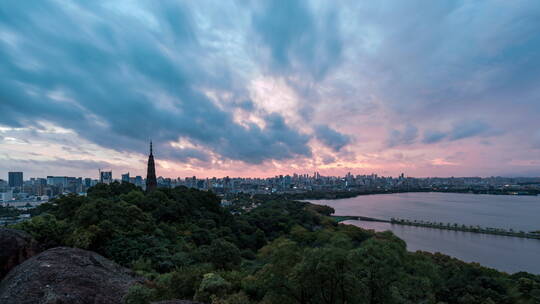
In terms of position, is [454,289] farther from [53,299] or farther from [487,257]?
[487,257]

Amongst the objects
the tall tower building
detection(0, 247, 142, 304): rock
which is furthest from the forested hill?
the tall tower building

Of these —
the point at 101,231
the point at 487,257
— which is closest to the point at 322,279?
the point at 101,231

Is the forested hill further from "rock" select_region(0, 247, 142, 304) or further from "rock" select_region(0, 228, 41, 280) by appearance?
"rock" select_region(0, 247, 142, 304)

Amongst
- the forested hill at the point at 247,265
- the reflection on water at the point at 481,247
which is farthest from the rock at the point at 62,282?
the reflection on water at the point at 481,247

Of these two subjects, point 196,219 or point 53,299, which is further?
point 196,219

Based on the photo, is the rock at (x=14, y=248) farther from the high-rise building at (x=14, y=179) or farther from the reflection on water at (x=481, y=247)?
the high-rise building at (x=14, y=179)

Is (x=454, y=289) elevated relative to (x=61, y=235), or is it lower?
lower
